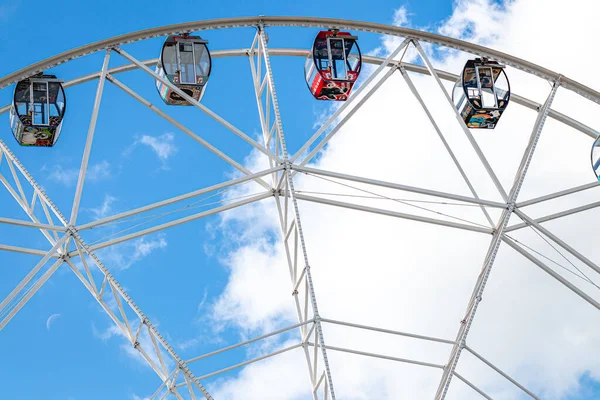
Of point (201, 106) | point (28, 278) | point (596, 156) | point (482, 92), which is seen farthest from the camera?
point (596, 156)

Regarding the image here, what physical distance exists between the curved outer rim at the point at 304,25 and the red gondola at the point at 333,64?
0.35m

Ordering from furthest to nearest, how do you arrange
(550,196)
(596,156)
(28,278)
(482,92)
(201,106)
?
(596,156)
(482,92)
(550,196)
(201,106)
(28,278)

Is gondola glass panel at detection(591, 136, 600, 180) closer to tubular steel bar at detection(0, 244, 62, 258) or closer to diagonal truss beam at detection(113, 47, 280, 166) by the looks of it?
diagonal truss beam at detection(113, 47, 280, 166)

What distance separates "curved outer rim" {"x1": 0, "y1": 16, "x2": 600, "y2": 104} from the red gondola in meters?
0.35

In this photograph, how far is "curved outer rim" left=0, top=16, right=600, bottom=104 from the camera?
2883 cm

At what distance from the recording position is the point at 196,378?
30109 millimetres

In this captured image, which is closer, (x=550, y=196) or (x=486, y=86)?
(x=550, y=196)

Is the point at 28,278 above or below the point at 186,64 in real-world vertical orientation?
below

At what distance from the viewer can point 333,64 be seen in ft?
102

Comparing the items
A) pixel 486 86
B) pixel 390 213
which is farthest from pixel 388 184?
pixel 486 86

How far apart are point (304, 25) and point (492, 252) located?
786 cm

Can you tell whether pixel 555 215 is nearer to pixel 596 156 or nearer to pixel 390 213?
pixel 596 156

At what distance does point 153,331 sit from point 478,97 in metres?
10.8

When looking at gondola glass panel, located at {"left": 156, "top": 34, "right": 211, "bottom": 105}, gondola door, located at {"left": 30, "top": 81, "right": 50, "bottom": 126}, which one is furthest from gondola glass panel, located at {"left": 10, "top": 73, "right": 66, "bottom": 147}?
gondola glass panel, located at {"left": 156, "top": 34, "right": 211, "bottom": 105}
